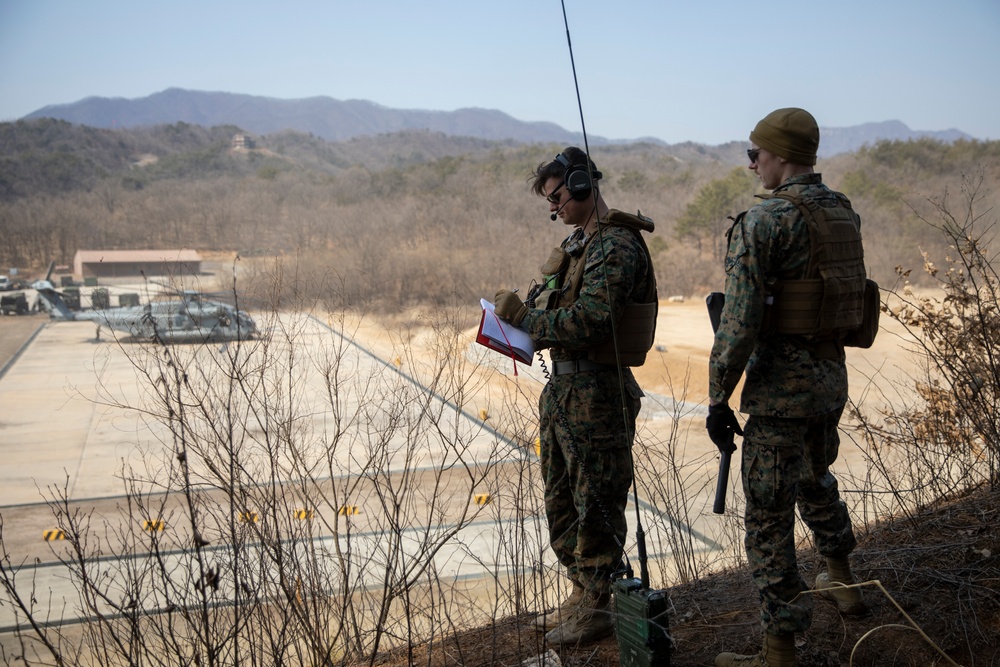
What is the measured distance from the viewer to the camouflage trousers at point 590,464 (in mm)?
3109

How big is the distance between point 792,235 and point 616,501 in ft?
3.79

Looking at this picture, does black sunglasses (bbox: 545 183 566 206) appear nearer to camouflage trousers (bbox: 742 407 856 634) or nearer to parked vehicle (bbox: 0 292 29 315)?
camouflage trousers (bbox: 742 407 856 634)

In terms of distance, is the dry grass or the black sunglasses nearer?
the dry grass

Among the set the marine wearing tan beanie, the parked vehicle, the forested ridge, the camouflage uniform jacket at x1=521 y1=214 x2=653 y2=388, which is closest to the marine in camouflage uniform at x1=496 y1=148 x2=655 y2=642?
the camouflage uniform jacket at x1=521 y1=214 x2=653 y2=388

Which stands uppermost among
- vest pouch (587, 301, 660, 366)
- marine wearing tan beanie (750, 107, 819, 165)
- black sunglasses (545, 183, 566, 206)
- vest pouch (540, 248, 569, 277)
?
marine wearing tan beanie (750, 107, 819, 165)

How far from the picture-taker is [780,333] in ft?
9.46

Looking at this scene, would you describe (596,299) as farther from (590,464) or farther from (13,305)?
(13,305)

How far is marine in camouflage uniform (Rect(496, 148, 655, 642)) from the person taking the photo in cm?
303

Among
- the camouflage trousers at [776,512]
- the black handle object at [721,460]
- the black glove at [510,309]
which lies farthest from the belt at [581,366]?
Answer: the camouflage trousers at [776,512]

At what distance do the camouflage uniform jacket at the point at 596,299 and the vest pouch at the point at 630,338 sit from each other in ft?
A: 0.15

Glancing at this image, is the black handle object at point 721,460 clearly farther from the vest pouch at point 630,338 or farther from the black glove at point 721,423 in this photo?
the vest pouch at point 630,338

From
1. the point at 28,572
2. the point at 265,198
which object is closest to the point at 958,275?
the point at 28,572

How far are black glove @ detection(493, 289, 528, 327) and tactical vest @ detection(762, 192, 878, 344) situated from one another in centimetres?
87

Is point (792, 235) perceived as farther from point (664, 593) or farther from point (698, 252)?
point (698, 252)
